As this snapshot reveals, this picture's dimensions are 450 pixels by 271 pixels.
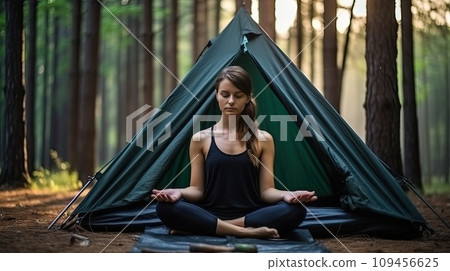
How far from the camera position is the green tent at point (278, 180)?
15.4ft

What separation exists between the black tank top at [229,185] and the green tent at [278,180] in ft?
1.94

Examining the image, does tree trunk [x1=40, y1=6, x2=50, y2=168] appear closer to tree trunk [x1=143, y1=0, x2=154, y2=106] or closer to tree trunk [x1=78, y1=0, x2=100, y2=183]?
tree trunk [x1=143, y1=0, x2=154, y2=106]

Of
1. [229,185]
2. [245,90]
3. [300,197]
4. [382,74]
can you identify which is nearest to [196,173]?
[229,185]

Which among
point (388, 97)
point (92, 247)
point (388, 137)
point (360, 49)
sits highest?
point (360, 49)

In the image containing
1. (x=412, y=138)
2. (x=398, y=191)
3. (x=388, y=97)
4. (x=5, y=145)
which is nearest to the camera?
(x=398, y=191)

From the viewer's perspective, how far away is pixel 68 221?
479 centimetres

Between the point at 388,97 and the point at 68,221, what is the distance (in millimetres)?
4202

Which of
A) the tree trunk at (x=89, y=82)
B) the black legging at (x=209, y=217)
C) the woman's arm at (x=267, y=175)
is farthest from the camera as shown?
the tree trunk at (x=89, y=82)

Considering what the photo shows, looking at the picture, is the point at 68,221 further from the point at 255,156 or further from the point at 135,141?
the point at 255,156

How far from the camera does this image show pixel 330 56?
9.56 m

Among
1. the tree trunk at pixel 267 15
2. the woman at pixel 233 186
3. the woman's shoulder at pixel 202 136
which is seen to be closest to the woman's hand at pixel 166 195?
the woman at pixel 233 186

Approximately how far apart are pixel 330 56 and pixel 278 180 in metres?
5.01

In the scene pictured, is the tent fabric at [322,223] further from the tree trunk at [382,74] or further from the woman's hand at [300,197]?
the tree trunk at [382,74]

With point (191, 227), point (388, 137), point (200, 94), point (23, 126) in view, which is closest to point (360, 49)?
point (388, 137)
